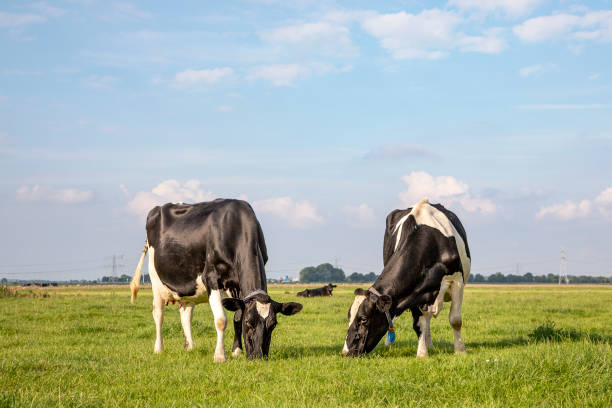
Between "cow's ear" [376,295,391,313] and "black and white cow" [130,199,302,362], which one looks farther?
"black and white cow" [130,199,302,362]

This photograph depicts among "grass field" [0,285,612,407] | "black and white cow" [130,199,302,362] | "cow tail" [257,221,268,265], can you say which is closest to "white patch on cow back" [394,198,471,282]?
"grass field" [0,285,612,407]

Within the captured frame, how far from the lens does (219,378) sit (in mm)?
8352

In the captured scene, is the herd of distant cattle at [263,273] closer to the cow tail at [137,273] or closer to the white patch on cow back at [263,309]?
the white patch on cow back at [263,309]

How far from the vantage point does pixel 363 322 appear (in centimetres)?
987

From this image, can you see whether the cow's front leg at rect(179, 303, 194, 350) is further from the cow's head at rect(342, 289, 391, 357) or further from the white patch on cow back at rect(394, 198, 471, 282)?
A: the white patch on cow back at rect(394, 198, 471, 282)

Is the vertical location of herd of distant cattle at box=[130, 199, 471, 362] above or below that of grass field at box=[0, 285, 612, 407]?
above

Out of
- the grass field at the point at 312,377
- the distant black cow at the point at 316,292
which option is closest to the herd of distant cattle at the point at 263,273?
the grass field at the point at 312,377

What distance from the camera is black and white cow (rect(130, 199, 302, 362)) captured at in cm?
992

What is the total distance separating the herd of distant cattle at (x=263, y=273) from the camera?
9.90 metres

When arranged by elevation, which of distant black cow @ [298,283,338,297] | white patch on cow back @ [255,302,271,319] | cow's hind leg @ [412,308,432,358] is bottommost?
distant black cow @ [298,283,338,297]

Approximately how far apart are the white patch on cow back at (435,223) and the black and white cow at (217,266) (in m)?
2.74

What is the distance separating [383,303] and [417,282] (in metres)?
0.95

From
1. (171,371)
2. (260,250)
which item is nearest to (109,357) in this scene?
(171,371)

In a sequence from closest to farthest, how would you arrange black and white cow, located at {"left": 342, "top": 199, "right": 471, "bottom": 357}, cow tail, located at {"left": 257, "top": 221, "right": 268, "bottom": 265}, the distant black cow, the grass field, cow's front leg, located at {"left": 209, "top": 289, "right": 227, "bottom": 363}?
the grass field < black and white cow, located at {"left": 342, "top": 199, "right": 471, "bottom": 357} < cow's front leg, located at {"left": 209, "top": 289, "right": 227, "bottom": 363} < cow tail, located at {"left": 257, "top": 221, "right": 268, "bottom": 265} < the distant black cow
